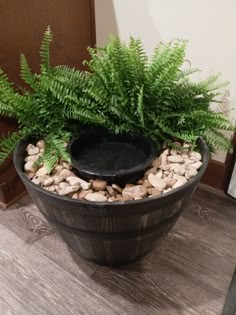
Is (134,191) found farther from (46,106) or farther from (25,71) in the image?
(25,71)

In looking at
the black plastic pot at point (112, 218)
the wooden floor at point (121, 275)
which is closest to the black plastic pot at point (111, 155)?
the black plastic pot at point (112, 218)

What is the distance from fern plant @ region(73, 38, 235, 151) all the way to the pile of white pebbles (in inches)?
2.6

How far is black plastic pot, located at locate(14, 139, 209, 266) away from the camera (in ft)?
2.72

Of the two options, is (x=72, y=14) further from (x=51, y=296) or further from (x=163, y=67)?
(x=51, y=296)

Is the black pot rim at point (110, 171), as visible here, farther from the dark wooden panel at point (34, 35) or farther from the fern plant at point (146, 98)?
the dark wooden panel at point (34, 35)

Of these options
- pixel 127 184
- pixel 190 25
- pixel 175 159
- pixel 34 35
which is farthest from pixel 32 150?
pixel 190 25

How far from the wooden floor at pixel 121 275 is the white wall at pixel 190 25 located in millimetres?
419

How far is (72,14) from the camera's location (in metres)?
1.41

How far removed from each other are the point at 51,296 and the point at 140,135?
618 millimetres

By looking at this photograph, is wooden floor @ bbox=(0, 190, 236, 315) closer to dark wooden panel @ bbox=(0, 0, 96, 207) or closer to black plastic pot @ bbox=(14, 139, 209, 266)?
black plastic pot @ bbox=(14, 139, 209, 266)

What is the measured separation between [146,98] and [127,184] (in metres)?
0.27

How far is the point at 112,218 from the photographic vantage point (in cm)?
85

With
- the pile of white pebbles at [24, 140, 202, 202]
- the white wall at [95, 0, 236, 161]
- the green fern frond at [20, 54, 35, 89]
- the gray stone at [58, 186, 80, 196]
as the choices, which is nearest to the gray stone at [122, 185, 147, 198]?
the pile of white pebbles at [24, 140, 202, 202]

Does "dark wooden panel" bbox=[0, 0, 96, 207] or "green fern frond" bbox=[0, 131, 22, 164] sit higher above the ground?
"dark wooden panel" bbox=[0, 0, 96, 207]
